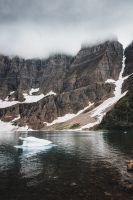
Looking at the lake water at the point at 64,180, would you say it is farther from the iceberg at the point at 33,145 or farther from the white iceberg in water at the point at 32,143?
the white iceberg in water at the point at 32,143

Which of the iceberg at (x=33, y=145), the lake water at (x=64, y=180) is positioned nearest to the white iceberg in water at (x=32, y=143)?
the iceberg at (x=33, y=145)

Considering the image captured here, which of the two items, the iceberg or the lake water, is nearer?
the lake water

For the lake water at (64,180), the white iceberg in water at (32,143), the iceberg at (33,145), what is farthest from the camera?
the white iceberg in water at (32,143)

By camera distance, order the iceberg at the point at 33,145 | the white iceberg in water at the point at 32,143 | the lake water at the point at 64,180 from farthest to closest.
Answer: the white iceberg in water at the point at 32,143 → the iceberg at the point at 33,145 → the lake water at the point at 64,180

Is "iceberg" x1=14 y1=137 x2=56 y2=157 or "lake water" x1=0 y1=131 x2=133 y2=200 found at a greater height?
"iceberg" x1=14 y1=137 x2=56 y2=157

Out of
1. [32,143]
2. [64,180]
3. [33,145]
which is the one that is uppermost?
[32,143]

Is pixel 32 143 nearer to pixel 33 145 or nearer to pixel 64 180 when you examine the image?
pixel 33 145

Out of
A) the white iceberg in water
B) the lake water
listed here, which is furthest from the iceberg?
the lake water

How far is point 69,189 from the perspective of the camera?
4078 cm

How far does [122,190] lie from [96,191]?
11.5 feet

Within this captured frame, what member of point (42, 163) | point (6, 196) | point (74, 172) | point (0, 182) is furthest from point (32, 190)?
point (42, 163)

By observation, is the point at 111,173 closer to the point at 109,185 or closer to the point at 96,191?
the point at 109,185

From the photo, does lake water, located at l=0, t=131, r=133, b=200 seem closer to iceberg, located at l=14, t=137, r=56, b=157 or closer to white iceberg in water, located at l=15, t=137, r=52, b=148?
iceberg, located at l=14, t=137, r=56, b=157

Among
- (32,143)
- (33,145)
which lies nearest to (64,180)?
(33,145)
